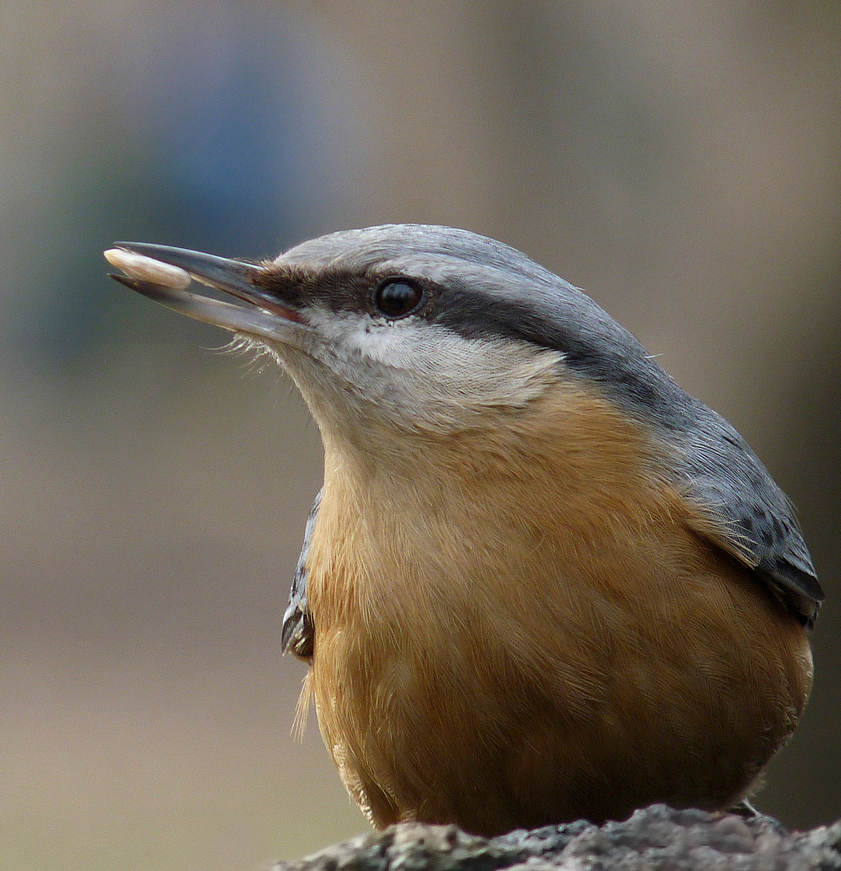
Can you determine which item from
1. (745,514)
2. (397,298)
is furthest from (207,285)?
(745,514)

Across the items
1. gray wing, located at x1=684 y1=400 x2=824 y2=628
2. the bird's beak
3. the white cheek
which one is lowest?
gray wing, located at x1=684 y1=400 x2=824 y2=628

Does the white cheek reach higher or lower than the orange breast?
higher

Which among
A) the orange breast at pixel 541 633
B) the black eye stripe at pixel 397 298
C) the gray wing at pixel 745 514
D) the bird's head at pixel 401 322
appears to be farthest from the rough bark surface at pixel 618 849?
the black eye stripe at pixel 397 298

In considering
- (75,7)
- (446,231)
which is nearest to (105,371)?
(75,7)

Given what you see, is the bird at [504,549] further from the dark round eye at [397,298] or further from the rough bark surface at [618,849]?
the rough bark surface at [618,849]

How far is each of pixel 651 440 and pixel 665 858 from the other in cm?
90

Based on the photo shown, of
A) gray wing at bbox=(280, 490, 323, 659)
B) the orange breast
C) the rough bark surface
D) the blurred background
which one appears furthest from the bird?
the blurred background

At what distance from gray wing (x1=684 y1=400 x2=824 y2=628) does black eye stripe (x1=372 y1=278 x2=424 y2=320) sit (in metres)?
0.65

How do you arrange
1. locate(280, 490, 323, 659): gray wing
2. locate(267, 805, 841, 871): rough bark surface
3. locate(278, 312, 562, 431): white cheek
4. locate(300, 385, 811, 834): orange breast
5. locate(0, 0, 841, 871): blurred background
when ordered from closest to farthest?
locate(267, 805, 841, 871): rough bark surface < locate(300, 385, 811, 834): orange breast < locate(278, 312, 562, 431): white cheek < locate(280, 490, 323, 659): gray wing < locate(0, 0, 841, 871): blurred background

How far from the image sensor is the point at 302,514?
949 cm

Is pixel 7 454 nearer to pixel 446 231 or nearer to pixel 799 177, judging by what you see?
pixel 799 177

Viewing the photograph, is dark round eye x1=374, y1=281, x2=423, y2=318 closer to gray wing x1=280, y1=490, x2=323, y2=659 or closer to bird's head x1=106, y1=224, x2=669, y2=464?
bird's head x1=106, y1=224, x2=669, y2=464

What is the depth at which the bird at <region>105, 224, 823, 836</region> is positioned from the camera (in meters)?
1.89

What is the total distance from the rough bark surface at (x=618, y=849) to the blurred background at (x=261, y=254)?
321 centimetres
